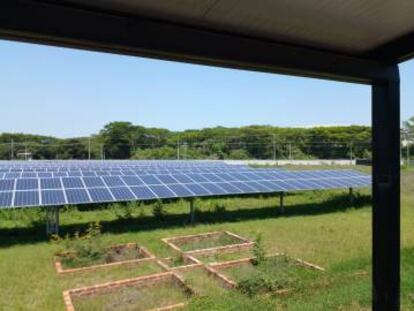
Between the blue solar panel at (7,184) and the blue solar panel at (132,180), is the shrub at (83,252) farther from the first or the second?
the blue solar panel at (132,180)

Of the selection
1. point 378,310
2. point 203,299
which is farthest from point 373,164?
point 203,299

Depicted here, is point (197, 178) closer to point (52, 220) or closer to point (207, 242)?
point (207, 242)

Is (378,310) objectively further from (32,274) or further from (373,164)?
(32,274)

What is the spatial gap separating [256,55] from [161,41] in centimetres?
63

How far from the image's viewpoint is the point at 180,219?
1252 cm

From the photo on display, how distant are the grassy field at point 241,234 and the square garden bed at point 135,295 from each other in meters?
0.27

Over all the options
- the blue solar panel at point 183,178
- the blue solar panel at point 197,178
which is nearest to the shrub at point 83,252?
the blue solar panel at point 183,178

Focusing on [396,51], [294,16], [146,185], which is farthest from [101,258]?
[294,16]

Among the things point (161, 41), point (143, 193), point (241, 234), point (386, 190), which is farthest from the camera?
point (143, 193)

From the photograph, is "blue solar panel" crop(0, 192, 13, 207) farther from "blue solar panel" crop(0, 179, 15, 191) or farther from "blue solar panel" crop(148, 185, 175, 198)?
"blue solar panel" crop(148, 185, 175, 198)

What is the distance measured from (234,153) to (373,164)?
34675 millimetres

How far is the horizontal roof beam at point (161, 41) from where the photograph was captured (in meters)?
2.05

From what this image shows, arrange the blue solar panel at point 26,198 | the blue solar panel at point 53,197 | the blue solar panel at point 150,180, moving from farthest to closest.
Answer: the blue solar panel at point 150,180 < the blue solar panel at point 53,197 < the blue solar panel at point 26,198

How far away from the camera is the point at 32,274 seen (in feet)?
24.9
